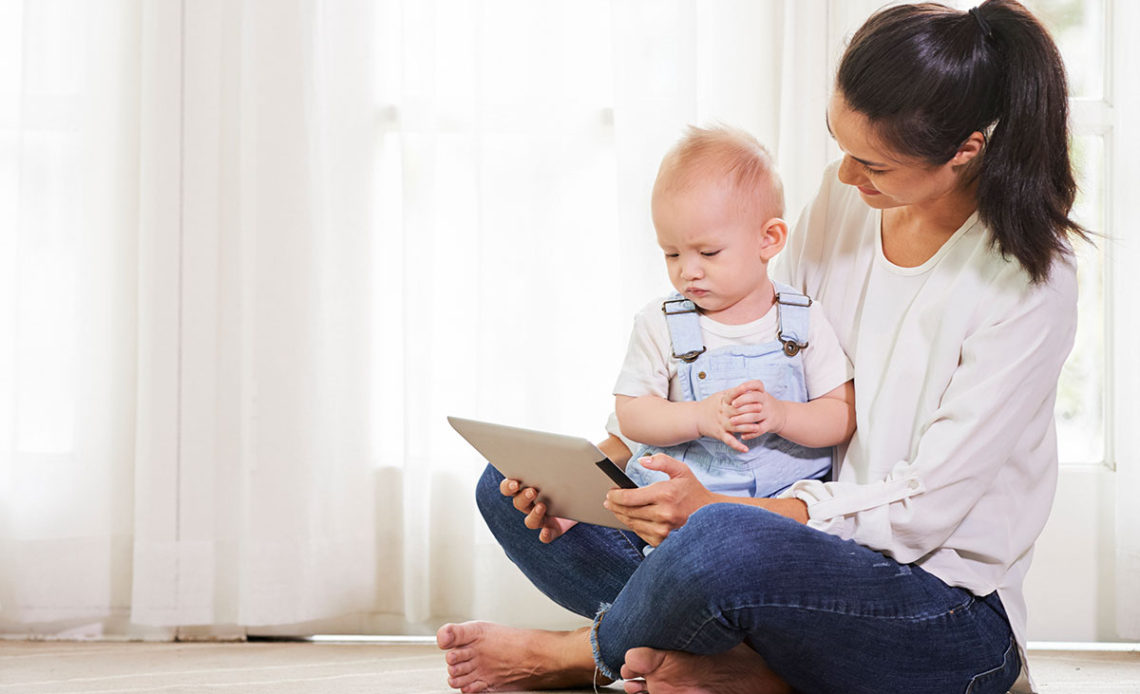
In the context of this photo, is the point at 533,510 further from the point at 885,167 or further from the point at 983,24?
the point at 983,24

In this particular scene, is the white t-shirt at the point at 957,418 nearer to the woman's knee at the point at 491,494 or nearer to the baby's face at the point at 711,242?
the baby's face at the point at 711,242

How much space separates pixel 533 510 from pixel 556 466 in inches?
7.0

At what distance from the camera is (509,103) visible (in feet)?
6.80

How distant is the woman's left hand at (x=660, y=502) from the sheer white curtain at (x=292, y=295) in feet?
2.66

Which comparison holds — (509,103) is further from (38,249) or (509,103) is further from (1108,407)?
(1108,407)

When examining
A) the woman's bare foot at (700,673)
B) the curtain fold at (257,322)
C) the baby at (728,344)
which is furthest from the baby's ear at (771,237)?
the curtain fold at (257,322)

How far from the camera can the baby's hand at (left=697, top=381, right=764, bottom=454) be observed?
129cm

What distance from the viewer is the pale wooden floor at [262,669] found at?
1.67 m

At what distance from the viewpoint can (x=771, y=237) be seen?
54.8 inches

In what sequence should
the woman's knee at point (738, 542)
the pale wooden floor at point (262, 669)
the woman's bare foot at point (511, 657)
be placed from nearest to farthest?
1. the woman's knee at point (738, 542)
2. the woman's bare foot at point (511, 657)
3. the pale wooden floor at point (262, 669)

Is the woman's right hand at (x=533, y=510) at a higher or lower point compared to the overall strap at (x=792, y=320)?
lower

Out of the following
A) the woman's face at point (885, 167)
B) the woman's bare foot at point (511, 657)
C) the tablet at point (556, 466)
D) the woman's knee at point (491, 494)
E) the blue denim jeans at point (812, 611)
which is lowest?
the woman's bare foot at point (511, 657)

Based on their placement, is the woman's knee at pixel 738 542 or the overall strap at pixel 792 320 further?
the overall strap at pixel 792 320

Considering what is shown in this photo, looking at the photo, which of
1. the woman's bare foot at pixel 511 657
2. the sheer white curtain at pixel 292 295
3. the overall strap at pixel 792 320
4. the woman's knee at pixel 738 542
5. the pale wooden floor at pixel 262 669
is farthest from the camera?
the sheer white curtain at pixel 292 295
